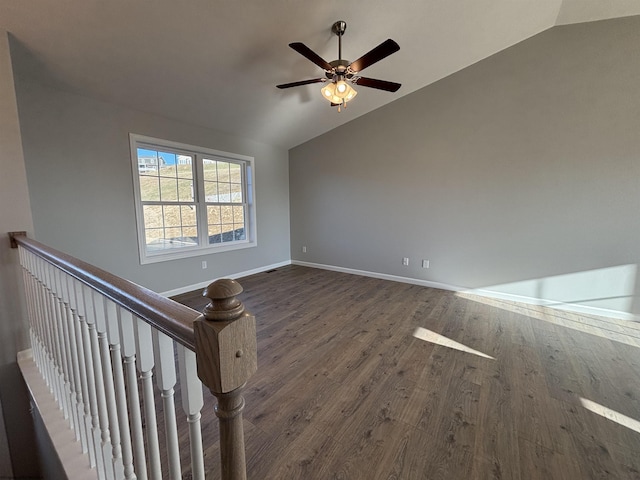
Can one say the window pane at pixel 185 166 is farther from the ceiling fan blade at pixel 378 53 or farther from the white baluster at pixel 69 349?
the white baluster at pixel 69 349

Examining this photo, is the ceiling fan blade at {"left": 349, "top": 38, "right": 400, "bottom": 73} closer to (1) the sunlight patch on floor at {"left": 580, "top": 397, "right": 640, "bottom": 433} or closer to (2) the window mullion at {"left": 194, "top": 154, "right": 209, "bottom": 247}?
(2) the window mullion at {"left": 194, "top": 154, "right": 209, "bottom": 247}

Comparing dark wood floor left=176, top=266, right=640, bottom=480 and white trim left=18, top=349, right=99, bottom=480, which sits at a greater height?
white trim left=18, top=349, right=99, bottom=480

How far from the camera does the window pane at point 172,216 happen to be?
370 cm

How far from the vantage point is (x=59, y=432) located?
1.35 meters

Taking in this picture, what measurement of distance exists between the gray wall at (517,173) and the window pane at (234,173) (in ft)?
5.94

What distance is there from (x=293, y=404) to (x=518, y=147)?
12.7 feet

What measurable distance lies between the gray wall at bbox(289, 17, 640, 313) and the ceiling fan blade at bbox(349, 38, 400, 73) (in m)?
2.02

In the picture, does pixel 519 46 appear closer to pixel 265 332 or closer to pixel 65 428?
pixel 265 332

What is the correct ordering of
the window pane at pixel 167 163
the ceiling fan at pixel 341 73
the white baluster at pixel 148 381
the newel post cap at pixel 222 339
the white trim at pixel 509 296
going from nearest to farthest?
the newel post cap at pixel 222 339
the white baluster at pixel 148 381
the ceiling fan at pixel 341 73
the white trim at pixel 509 296
the window pane at pixel 167 163

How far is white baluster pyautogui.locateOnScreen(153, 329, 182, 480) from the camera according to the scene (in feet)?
2.20

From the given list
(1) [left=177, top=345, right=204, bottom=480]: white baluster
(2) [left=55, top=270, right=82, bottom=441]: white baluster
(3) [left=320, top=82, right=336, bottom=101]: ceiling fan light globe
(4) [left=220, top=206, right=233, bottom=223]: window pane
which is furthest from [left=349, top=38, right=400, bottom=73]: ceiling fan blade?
(4) [left=220, top=206, right=233, bottom=223]: window pane

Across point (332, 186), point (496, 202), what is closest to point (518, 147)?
point (496, 202)

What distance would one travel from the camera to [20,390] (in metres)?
2.14

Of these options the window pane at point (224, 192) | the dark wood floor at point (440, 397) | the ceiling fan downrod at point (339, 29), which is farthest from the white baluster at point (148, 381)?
the window pane at point (224, 192)
